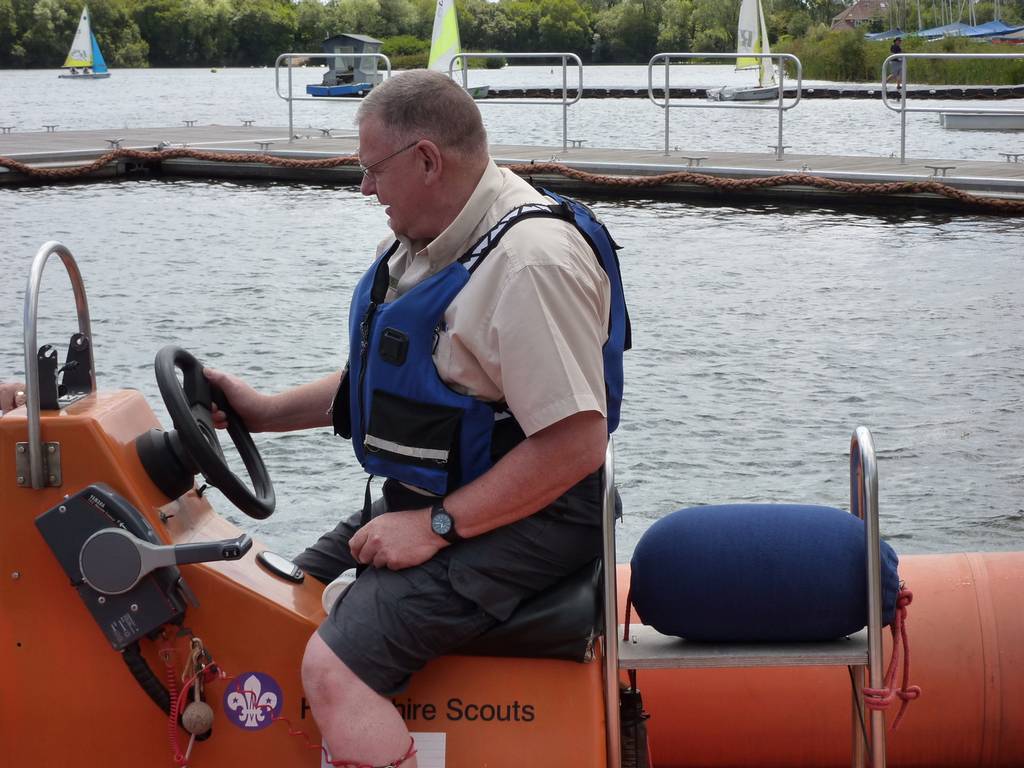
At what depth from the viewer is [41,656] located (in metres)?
2.19

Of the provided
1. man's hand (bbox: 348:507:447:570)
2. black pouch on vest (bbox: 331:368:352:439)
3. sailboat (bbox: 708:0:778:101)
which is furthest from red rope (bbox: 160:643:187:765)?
sailboat (bbox: 708:0:778:101)

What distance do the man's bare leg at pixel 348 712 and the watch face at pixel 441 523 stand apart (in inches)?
9.5

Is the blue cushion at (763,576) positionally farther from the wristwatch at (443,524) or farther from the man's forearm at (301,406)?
the man's forearm at (301,406)

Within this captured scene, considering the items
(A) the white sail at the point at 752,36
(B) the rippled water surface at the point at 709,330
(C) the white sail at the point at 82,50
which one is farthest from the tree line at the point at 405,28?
(B) the rippled water surface at the point at 709,330

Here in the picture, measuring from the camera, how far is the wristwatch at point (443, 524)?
206cm

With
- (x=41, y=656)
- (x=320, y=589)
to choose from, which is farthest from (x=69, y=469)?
(x=320, y=589)

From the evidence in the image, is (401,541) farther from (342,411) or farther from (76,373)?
(76,373)

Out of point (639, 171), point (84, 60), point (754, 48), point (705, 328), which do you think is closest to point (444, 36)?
point (639, 171)

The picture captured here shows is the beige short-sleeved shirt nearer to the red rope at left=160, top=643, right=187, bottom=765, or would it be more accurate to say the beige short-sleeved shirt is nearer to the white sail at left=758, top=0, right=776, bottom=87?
the red rope at left=160, top=643, right=187, bottom=765

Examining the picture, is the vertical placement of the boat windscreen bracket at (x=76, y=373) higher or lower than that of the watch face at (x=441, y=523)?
A: higher

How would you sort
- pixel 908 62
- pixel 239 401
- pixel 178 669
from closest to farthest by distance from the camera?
pixel 178 669
pixel 239 401
pixel 908 62

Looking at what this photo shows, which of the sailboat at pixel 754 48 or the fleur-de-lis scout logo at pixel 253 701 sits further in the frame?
the sailboat at pixel 754 48

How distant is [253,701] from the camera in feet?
7.26

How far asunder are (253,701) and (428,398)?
606mm
